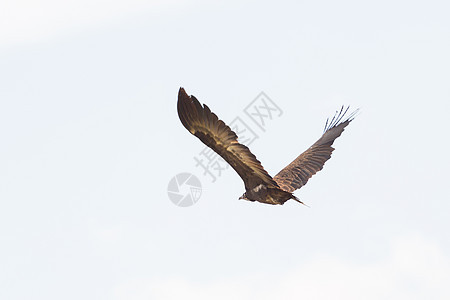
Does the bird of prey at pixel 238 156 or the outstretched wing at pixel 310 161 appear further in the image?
the outstretched wing at pixel 310 161

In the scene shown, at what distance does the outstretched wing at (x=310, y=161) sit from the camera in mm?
20031

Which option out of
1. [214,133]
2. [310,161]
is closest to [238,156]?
[214,133]

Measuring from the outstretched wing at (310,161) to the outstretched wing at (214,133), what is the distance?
9.99ft

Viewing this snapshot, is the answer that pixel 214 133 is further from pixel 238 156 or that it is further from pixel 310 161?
pixel 310 161

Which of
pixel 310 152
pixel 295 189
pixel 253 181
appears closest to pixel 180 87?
pixel 253 181

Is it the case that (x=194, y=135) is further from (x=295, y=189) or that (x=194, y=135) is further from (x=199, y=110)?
(x=295, y=189)

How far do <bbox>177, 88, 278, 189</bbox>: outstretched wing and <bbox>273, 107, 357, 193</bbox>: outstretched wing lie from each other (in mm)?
3046

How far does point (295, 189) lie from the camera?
1969cm

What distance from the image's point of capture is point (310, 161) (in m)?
21.3

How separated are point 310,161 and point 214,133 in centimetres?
637

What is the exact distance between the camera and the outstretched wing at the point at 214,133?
1516cm

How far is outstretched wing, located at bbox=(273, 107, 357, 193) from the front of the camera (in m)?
20.0

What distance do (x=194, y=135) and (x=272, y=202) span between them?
9.61ft

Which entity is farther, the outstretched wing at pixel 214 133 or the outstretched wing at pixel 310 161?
the outstretched wing at pixel 310 161
